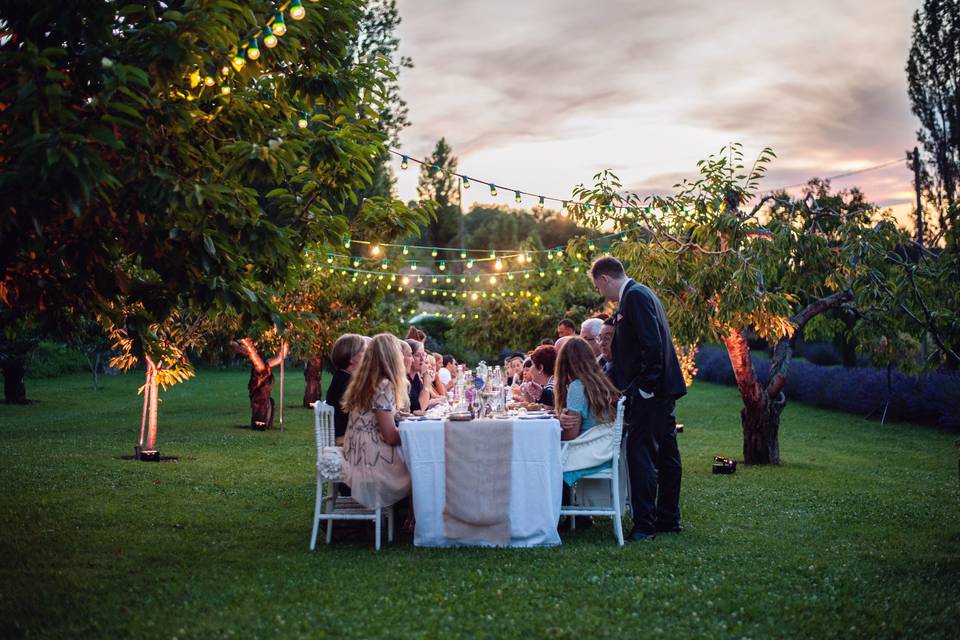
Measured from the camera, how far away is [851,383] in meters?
22.4

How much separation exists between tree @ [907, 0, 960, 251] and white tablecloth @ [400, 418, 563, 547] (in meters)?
24.3

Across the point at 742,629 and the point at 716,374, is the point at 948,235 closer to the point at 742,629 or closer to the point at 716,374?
the point at 742,629

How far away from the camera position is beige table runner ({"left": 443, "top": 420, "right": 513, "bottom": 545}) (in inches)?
252

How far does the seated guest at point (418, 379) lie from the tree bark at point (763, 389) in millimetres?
4006

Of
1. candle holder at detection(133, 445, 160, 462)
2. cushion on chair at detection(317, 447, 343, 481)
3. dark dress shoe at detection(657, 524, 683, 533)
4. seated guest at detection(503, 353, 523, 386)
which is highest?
seated guest at detection(503, 353, 523, 386)

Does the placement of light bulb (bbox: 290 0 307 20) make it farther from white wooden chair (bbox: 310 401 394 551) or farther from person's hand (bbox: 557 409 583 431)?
person's hand (bbox: 557 409 583 431)

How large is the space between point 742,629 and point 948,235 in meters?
3.34

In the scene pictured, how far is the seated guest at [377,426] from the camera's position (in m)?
6.50

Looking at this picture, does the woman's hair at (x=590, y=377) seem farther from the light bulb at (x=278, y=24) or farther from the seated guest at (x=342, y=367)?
the light bulb at (x=278, y=24)

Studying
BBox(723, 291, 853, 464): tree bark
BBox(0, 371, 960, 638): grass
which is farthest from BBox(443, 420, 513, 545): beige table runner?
BBox(723, 291, 853, 464): tree bark

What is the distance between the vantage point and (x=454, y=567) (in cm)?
589

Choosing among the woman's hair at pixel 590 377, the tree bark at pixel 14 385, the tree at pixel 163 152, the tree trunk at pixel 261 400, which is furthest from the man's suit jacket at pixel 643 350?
the tree bark at pixel 14 385

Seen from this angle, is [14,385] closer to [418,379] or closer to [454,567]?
[418,379]

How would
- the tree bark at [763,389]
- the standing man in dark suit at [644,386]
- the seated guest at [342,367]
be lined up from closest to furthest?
the standing man in dark suit at [644,386] → the seated guest at [342,367] → the tree bark at [763,389]
